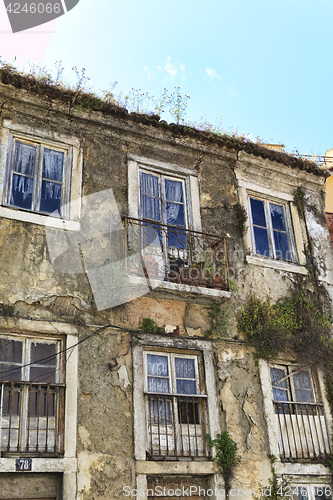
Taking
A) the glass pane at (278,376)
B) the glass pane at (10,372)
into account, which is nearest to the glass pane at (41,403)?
the glass pane at (10,372)

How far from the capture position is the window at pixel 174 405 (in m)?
7.82

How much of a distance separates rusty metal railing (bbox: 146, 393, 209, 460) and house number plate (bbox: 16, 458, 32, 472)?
5.42ft

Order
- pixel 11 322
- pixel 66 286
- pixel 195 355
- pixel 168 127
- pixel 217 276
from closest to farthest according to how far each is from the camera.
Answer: pixel 11 322
pixel 66 286
pixel 195 355
pixel 217 276
pixel 168 127

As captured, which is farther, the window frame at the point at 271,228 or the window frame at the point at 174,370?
the window frame at the point at 271,228

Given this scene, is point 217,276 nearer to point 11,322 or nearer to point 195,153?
point 195,153

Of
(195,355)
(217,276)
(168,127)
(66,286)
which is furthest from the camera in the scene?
(168,127)

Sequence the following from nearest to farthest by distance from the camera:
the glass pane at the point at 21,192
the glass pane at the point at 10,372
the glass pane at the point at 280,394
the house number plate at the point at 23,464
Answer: the house number plate at the point at 23,464, the glass pane at the point at 10,372, the glass pane at the point at 21,192, the glass pane at the point at 280,394

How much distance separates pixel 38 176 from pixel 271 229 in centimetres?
437

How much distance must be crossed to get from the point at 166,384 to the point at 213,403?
759mm

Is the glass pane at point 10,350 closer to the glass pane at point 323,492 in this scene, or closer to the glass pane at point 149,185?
the glass pane at point 149,185

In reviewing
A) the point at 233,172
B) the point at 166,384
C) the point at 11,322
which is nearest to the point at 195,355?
the point at 166,384

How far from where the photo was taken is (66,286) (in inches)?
312

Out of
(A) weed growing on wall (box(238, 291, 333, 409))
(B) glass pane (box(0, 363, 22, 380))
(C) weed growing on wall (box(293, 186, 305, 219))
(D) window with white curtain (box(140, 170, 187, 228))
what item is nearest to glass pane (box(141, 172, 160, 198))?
(D) window with white curtain (box(140, 170, 187, 228))

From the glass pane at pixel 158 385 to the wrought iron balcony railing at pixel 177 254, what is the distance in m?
1.49
